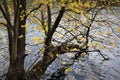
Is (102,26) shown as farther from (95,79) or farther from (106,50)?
(95,79)

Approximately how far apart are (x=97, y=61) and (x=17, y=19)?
39.5 ft

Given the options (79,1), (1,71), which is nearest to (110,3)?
(79,1)

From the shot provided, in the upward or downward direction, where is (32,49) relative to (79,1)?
downward

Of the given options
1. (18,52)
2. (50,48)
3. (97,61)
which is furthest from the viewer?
(97,61)

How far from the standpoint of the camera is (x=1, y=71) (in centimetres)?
1920

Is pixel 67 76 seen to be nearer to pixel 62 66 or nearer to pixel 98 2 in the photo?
pixel 62 66

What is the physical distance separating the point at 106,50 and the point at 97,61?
9.35 feet

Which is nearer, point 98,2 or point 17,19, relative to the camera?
point 17,19

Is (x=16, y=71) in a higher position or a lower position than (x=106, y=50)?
higher

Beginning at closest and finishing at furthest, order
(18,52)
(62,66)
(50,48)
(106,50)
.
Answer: (18,52), (50,48), (62,66), (106,50)

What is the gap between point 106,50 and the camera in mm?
24938

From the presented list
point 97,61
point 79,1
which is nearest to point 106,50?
point 97,61

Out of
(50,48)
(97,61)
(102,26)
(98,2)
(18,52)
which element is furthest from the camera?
(102,26)

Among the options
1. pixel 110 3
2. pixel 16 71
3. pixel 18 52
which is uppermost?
pixel 110 3
